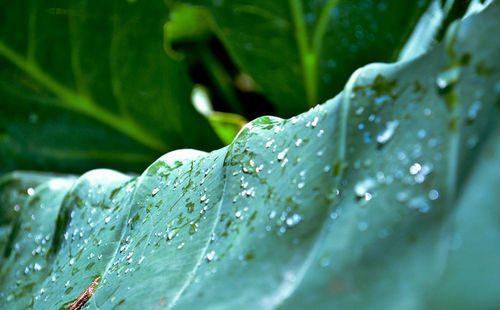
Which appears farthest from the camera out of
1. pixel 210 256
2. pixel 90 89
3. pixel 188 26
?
pixel 188 26

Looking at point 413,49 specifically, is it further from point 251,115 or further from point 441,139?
point 441,139

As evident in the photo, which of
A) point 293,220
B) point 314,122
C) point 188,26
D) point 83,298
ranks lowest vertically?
point 83,298

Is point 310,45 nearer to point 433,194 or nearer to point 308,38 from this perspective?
point 308,38

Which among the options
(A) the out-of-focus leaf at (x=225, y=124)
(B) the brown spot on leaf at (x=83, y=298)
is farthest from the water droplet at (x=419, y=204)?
(A) the out-of-focus leaf at (x=225, y=124)

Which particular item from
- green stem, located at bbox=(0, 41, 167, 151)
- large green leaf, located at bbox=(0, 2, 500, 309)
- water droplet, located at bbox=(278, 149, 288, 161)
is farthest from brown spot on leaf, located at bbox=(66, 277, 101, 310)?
green stem, located at bbox=(0, 41, 167, 151)

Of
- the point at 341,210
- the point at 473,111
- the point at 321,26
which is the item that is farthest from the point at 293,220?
the point at 321,26

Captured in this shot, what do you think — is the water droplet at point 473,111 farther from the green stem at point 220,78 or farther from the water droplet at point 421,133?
the green stem at point 220,78

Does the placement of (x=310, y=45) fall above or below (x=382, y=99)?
above

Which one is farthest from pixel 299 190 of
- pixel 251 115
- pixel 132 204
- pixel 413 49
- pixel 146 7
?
pixel 251 115
